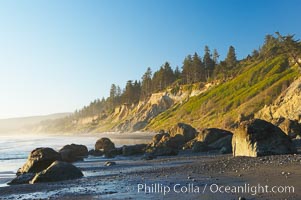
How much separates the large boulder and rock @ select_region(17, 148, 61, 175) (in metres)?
13.8

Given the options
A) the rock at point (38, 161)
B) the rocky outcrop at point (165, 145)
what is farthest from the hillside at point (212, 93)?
the rock at point (38, 161)

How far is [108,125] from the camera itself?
541 ft

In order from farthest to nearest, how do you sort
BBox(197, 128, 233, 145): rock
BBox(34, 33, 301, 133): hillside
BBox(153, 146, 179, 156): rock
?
BBox(34, 33, 301, 133): hillside
BBox(197, 128, 233, 145): rock
BBox(153, 146, 179, 156): rock

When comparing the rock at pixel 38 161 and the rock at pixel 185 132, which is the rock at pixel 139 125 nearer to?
the rock at pixel 185 132

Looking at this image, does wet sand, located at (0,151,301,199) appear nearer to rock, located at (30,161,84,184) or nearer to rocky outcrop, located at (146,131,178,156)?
rock, located at (30,161,84,184)

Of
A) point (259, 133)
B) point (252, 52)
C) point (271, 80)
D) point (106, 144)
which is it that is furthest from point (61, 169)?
point (252, 52)

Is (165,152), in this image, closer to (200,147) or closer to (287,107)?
(200,147)

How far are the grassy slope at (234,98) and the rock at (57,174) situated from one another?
65.0 m

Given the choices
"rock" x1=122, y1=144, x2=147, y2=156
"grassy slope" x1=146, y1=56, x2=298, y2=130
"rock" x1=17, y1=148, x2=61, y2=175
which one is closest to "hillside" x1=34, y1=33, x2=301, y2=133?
"grassy slope" x1=146, y1=56, x2=298, y2=130

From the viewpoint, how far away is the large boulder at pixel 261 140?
22875mm

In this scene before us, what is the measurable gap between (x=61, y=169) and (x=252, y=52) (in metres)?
160

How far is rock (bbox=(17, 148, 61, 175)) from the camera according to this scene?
24641 millimetres

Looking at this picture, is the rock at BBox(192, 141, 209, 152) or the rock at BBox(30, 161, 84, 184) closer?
the rock at BBox(30, 161, 84, 184)

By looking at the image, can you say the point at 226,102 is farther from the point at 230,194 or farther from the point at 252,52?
the point at 230,194
